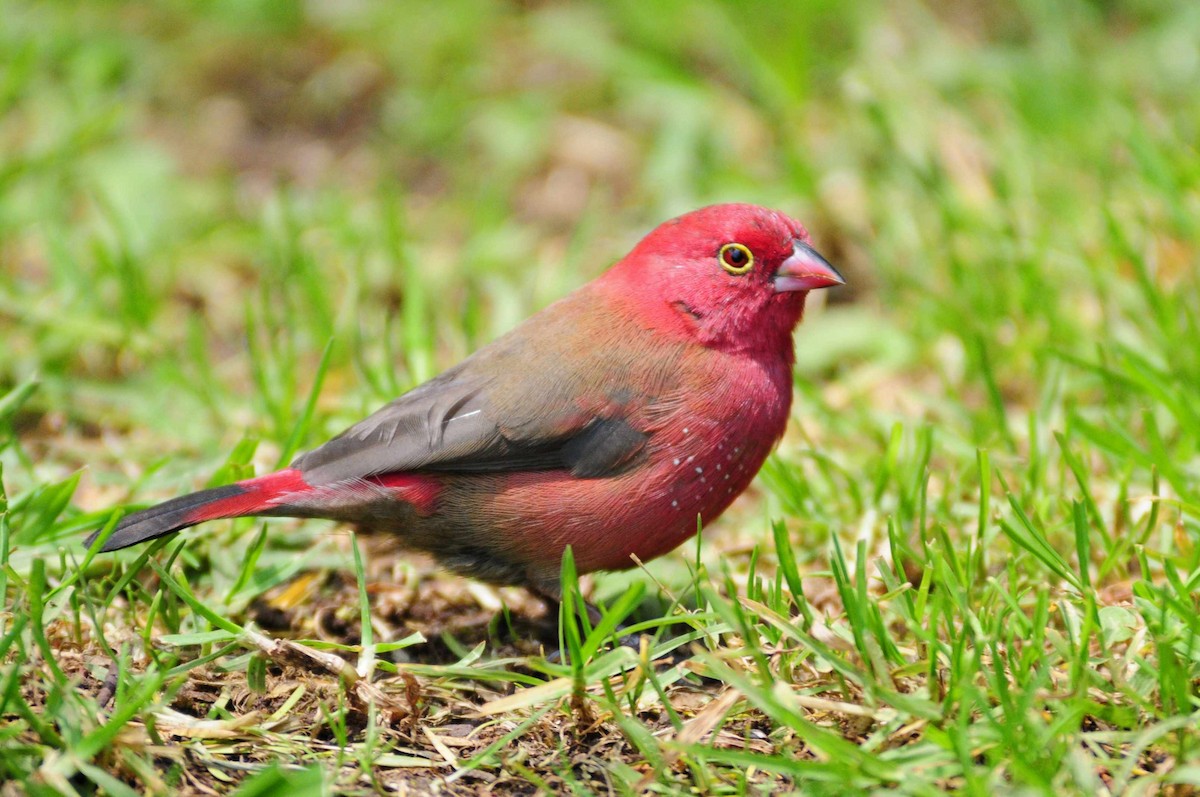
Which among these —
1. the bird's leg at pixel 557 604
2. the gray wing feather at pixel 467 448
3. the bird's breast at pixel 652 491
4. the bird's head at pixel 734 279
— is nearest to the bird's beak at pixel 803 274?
the bird's head at pixel 734 279

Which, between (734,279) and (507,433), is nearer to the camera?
(507,433)

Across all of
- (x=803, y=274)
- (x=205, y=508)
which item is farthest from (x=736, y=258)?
(x=205, y=508)

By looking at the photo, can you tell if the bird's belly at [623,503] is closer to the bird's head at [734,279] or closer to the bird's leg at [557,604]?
the bird's leg at [557,604]

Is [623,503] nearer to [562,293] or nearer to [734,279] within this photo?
[734,279]

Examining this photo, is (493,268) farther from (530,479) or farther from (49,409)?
(530,479)

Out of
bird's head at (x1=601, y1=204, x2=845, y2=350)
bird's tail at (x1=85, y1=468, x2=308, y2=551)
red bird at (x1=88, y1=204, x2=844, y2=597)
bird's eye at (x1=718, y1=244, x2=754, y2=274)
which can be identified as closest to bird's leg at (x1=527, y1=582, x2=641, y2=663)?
red bird at (x1=88, y1=204, x2=844, y2=597)

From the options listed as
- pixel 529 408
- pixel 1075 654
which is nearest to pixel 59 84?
pixel 529 408

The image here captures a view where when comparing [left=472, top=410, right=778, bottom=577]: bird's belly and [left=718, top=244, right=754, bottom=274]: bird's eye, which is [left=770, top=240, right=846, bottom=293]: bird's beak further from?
[left=472, top=410, right=778, bottom=577]: bird's belly
